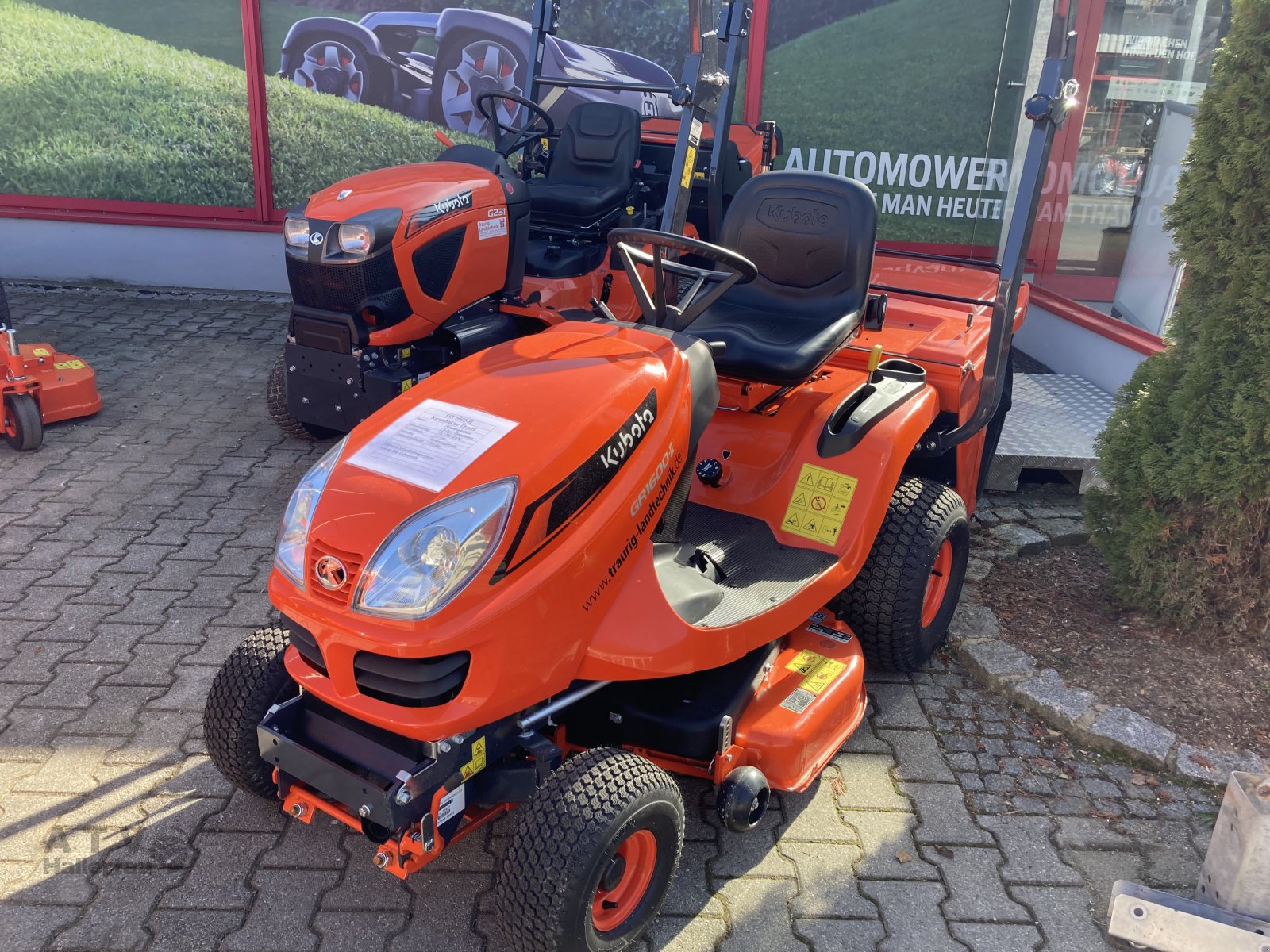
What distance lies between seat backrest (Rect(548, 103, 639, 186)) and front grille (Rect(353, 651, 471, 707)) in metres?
3.97

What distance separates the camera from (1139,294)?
5723mm

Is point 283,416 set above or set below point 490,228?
below

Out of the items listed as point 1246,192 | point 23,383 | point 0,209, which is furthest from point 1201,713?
point 0,209

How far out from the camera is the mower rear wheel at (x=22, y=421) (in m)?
4.45

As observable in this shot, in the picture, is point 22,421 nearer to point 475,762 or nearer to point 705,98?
point 705,98

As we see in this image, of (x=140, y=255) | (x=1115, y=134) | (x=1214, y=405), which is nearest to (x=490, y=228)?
(x=1214, y=405)

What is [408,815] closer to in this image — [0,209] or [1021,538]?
[1021,538]

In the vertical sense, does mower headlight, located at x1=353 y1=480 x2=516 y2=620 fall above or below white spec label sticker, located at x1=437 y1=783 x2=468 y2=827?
above

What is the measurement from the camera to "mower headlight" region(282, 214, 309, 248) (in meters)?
4.01

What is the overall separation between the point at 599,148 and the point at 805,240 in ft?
8.39

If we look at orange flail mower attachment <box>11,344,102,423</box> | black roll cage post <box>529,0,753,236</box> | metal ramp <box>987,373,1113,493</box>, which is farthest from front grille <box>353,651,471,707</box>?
orange flail mower attachment <box>11,344,102,423</box>

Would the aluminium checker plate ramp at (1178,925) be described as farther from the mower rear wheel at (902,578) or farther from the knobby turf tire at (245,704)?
the knobby turf tire at (245,704)

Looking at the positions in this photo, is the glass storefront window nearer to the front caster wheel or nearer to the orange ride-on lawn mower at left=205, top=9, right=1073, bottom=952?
the orange ride-on lawn mower at left=205, top=9, right=1073, bottom=952

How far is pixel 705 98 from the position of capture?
153 inches
